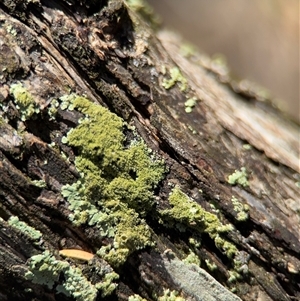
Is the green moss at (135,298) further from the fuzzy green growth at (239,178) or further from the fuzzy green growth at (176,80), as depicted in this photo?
the fuzzy green growth at (176,80)

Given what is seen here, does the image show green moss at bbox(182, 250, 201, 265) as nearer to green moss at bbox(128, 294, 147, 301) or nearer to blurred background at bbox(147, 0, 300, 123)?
green moss at bbox(128, 294, 147, 301)

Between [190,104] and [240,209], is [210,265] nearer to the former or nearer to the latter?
[240,209]

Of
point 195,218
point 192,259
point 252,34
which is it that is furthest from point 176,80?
point 252,34

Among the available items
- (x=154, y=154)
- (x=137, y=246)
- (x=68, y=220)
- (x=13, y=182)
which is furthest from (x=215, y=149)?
(x=13, y=182)

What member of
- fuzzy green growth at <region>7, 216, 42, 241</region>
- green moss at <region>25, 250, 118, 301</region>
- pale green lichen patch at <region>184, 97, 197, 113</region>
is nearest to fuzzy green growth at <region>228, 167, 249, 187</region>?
pale green lichen patch at <region>184, 97, 197, 113</region>

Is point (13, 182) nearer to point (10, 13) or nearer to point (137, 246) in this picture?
point (137, 246)

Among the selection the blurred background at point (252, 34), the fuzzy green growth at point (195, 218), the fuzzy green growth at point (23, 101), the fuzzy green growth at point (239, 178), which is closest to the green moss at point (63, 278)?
Result: the fuzzy green growth at point (195, 218)

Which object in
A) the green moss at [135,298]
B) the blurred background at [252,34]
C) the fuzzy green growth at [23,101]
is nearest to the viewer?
the fuzzy green growth at [23,101]
